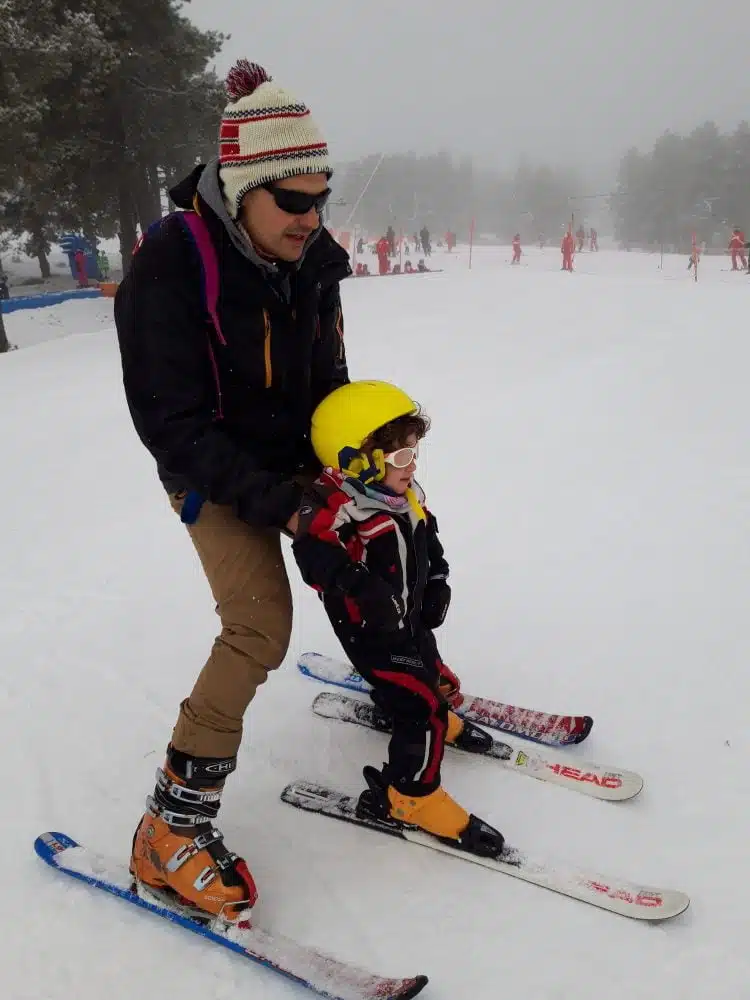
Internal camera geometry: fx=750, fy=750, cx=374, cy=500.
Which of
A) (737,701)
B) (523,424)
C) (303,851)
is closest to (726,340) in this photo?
(523,424)

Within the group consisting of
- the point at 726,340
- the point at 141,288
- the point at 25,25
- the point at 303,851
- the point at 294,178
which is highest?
the point at 25,25

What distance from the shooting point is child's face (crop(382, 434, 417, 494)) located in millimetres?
2379

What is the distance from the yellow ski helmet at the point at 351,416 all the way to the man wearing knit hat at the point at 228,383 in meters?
0.12

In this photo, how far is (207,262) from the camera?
6.84 ft

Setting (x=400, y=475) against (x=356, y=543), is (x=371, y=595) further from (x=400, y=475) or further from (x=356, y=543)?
(x=400, y=475)

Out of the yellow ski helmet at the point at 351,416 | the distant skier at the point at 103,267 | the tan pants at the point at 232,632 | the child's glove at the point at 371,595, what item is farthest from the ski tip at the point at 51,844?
the distant skier at the point at 103,267

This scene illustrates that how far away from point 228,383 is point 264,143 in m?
0.67

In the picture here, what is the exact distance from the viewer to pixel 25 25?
14.6 metres

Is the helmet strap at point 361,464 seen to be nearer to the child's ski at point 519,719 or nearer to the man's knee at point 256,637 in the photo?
the man's knee at point 256,637

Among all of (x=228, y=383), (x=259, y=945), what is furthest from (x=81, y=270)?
(x=259, y=945)

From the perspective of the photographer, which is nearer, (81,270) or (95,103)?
(95,103)

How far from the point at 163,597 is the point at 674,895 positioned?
307 centimetres

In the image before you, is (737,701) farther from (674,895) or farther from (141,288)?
(141,288)

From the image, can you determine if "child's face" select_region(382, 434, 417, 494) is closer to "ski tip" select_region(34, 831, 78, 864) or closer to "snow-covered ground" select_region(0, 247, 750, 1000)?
"snow-covered ground" select_region(0, 247, 750, 1000)
